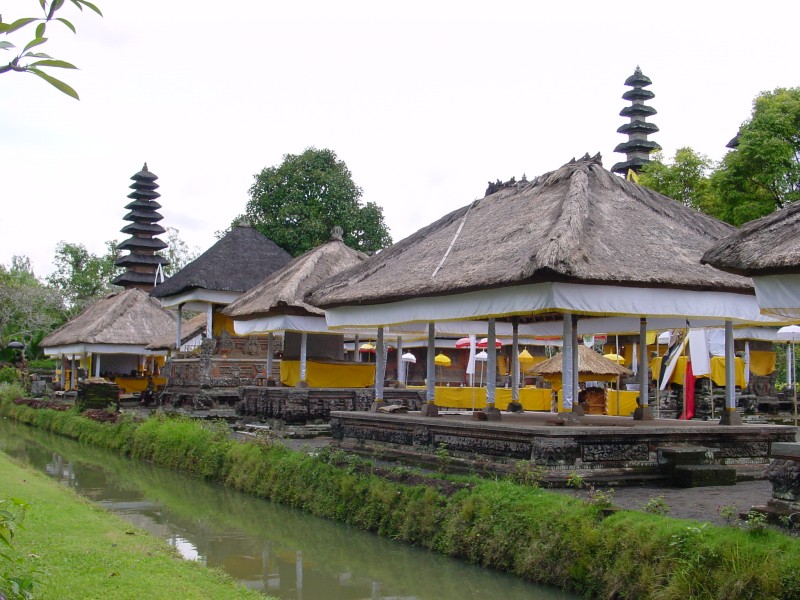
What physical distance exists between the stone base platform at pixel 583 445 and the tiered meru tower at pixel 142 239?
32498 millimetres

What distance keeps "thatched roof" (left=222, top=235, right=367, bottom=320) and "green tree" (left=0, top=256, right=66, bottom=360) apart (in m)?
28.4

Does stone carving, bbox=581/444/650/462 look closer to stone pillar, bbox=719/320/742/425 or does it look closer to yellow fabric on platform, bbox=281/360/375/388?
stone pillar, bbox=719/320/742/425

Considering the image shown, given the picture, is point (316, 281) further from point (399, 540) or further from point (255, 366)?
point (399, 540)

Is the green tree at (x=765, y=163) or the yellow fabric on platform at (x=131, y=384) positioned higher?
the green tree at (x=765, y=163)

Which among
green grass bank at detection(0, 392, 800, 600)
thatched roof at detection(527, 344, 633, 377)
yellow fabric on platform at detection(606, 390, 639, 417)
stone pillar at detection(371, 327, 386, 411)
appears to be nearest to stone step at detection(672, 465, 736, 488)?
green grass bank at detection(0, 392, 800, 600)

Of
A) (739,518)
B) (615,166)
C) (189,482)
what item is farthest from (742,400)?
(615,166)

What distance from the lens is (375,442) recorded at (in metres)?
13.1

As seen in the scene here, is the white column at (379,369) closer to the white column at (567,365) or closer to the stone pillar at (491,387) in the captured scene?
the stone pillar at (491,387)

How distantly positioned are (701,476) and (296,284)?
37.8 feet

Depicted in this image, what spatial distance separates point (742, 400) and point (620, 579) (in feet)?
57.2

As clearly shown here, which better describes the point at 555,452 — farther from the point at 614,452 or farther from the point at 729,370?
the point at 729,370

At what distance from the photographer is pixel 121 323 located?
3391cm

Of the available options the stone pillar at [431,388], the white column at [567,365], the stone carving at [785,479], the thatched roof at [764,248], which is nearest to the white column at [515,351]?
the stone pillar at [431,388]

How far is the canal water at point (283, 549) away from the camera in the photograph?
8109 millimetres
